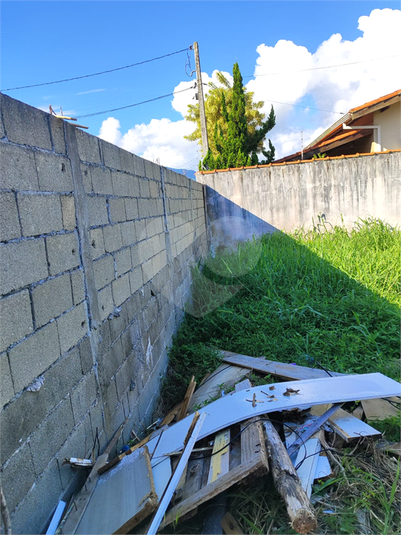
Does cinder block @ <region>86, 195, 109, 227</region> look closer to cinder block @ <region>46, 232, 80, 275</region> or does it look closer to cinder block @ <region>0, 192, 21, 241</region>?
cinder block @ <region>46, 232, 80, 275</region>

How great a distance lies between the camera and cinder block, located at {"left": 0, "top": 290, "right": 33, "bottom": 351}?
1.35 m

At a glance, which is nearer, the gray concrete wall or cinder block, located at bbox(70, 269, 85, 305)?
cinder block, located at bbox(70, 269, 85, 305)

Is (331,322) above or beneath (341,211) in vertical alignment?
beneath

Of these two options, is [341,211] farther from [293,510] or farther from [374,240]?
[293,510]

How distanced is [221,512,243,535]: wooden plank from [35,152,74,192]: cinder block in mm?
1829

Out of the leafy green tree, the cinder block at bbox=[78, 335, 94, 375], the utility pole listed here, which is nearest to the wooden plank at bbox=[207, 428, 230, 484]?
the cinder block at bbox=[78, 335, 94, 375]

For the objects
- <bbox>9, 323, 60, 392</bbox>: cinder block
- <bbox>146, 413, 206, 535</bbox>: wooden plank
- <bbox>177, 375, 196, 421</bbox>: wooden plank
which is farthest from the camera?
<bbox>177, 375, 196, 421</bbox>: wooden plank

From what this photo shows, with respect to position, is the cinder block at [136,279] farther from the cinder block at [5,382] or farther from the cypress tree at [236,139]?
the cypress tree at [236,139]

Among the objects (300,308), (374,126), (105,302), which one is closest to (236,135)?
(374,126)

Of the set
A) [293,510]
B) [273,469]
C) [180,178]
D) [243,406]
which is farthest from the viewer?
[180,178]

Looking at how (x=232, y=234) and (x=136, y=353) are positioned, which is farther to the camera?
(x=232, y=234)

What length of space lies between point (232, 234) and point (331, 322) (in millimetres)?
A: 4565

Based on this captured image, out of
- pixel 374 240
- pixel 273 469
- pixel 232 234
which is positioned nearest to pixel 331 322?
pixel 273 469

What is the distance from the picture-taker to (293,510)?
1.63m
